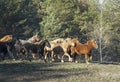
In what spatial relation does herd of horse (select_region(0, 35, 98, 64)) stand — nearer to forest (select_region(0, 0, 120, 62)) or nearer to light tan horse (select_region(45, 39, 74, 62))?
light tan horse (select_region(45, 39, 74, 62))

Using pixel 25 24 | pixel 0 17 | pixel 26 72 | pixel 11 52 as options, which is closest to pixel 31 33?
pixel 25 24

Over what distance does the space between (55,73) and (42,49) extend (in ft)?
19.8

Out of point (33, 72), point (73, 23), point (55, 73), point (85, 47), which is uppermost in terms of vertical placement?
point (85, 47)

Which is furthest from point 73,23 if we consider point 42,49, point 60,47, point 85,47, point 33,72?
point 33,72

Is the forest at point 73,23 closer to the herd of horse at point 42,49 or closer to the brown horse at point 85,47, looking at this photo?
the herd of horse at point 42,49

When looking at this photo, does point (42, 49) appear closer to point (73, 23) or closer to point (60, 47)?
point (60, 47)

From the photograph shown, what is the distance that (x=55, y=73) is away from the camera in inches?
693

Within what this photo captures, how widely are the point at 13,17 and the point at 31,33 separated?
2913 millimetres

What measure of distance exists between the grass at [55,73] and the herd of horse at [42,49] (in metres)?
2.88

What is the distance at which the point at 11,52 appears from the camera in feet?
76.5

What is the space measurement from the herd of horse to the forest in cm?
1961

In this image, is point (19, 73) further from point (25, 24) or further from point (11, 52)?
point (25, 24)

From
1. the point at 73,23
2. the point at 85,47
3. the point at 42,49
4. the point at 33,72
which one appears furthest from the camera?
the point at 73,23

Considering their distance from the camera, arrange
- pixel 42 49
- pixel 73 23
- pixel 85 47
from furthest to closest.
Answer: pixel 73 23 < pixel 42 49 < pixel 85 47
